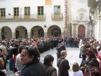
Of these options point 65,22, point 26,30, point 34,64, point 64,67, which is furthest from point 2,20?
point 34,64

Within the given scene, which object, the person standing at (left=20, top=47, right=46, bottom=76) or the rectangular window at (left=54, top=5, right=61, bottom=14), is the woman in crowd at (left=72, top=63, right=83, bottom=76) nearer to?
the person standing at (left=20, top=47, right=46, bottom=76)

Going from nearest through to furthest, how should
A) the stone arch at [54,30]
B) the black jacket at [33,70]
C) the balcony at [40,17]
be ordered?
1. the black jacket at [33,70]
2. the balcony at [40,17]
3. the stone arch at [54,30]

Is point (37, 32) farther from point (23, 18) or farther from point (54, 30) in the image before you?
point (23, 18)

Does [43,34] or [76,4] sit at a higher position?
[76,4]

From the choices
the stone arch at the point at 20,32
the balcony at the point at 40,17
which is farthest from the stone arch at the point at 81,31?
the stone arch at the point at 20,32

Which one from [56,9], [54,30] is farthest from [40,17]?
[54,30]

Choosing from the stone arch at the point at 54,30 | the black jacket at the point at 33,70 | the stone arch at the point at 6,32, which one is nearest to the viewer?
the black jacket at the point at 33,70

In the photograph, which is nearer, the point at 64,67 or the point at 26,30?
the point at 64,67

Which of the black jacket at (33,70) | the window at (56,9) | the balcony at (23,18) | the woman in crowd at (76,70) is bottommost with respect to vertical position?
the woman in crowd at (76,70)

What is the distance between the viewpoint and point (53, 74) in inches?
376

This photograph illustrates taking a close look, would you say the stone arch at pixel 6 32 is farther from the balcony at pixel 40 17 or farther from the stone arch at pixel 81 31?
the stone arch at pixel 81 31

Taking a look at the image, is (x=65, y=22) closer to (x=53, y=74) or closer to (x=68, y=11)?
(x=68, y=11)

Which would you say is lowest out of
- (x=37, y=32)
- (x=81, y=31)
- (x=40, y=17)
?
(x=37, y=32)

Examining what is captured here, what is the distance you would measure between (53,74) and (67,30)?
59019mm
